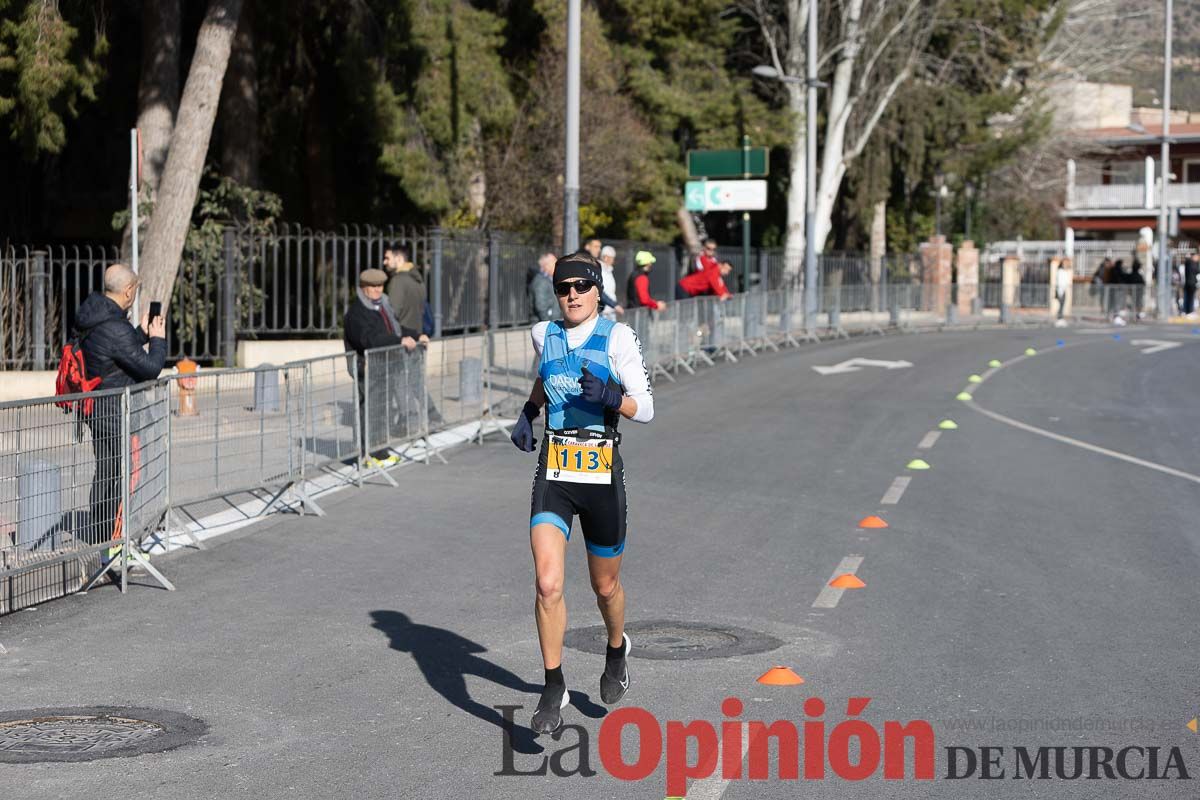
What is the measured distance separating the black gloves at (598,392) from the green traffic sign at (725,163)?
27809mm

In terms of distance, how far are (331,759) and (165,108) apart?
18811 millimetres

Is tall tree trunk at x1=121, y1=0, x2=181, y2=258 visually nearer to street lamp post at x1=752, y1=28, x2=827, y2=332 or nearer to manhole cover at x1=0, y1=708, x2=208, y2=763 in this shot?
Result: street lamp post at x1=752, y1=28, x2=827, y2=332

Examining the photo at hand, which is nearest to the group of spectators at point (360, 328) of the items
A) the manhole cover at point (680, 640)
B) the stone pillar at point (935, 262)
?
the manhole cover at point (680, 640)

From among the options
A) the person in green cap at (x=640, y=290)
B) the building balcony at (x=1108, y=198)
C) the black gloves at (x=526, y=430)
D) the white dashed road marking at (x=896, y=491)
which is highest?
the building balcony at (x=1108, y=198)

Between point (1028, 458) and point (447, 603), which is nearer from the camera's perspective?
point (447, 603)

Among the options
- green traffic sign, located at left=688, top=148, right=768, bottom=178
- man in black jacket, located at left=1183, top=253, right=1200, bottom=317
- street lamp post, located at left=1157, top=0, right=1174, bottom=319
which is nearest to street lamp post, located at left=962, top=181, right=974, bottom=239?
street lamp post, located at left=1157, top=0, right=1174, bottom=319

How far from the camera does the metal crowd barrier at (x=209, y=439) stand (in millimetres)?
8883

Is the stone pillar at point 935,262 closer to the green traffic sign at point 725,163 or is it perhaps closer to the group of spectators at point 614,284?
the green traffic sign at point 725,163

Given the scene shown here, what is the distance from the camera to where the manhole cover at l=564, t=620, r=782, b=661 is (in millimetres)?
7977

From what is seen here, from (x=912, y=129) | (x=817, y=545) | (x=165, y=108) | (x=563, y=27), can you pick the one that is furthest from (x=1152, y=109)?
(x=817, y=545)

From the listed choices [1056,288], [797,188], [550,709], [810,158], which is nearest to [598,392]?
[550,709]

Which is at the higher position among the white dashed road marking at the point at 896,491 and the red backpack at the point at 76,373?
the red backpack at the point at 76,373

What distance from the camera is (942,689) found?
7.26 metres

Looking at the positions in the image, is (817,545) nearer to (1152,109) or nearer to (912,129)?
(912,129)
